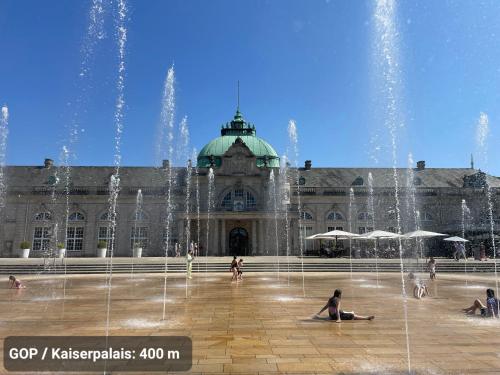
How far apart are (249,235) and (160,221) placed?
12.0 m

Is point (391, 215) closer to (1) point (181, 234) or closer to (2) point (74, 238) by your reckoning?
(1) point (181, 234)

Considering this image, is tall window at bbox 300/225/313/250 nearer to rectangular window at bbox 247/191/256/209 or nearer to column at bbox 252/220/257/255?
column at bbox 252/220/257/255

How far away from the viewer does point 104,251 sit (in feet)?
145

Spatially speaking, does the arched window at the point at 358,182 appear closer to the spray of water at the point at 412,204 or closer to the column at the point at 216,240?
the spray of water at the point at 412,204

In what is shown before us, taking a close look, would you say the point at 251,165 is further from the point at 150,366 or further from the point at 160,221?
the point at 150,366

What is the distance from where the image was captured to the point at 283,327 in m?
8.97

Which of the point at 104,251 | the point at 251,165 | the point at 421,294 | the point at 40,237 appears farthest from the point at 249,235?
the point at 421,294

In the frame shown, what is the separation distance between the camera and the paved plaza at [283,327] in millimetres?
6262

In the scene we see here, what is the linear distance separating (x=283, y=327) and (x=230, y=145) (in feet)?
161

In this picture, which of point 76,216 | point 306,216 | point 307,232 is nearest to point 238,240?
point 307,232

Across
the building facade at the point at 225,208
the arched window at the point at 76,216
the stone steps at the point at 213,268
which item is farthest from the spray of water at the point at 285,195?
the arched window at the point at 76,216

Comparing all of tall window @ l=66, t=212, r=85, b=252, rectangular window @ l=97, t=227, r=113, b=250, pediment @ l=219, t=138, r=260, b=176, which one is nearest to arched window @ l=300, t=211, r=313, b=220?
pediment @ l=219, t=138, r=260, b=176

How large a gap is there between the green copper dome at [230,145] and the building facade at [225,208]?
2.08 feet

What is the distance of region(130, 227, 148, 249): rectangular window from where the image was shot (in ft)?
164
